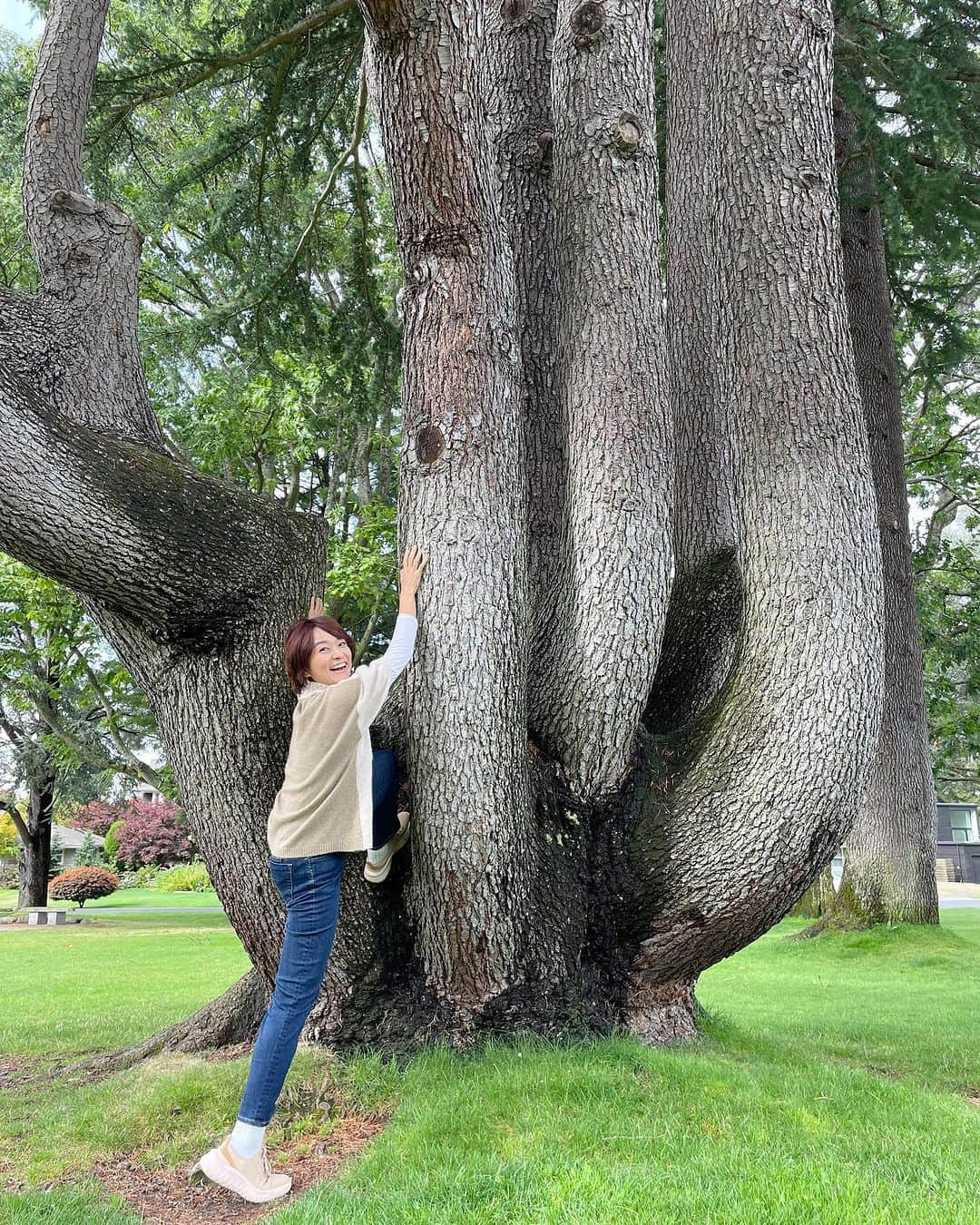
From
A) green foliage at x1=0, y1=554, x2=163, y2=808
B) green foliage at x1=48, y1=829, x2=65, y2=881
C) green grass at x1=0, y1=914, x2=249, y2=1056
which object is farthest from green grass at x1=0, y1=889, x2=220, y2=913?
green grass at x1=0, y1=914, x2=249, y2=1056

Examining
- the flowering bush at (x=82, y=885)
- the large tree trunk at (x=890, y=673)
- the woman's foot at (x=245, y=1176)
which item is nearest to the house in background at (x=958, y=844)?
the flowering bush at (x=82, y=885)

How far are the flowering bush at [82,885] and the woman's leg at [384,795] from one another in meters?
23.5

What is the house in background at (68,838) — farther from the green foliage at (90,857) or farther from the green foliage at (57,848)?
the green foliage at (90,857)

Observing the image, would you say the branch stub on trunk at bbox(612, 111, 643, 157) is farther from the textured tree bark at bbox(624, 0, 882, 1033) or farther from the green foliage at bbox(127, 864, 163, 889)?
the green foliage at bbox(127, 864, 163, 889)

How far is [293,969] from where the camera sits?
3.14 meters

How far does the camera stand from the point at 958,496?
15836 mm

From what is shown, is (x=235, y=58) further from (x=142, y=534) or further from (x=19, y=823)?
(x=19, y=823)

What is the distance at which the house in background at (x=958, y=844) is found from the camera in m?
38.5

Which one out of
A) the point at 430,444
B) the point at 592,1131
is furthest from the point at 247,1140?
the point at 430,444

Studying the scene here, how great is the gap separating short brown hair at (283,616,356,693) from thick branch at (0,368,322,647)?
0.47 meters

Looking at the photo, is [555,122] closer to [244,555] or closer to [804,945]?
[244,555]

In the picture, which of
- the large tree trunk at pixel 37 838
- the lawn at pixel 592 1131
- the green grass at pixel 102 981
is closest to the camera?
the lawn at pixel 592 1131

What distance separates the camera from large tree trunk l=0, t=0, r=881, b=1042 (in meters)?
3.71

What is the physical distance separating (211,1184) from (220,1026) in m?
1.91
